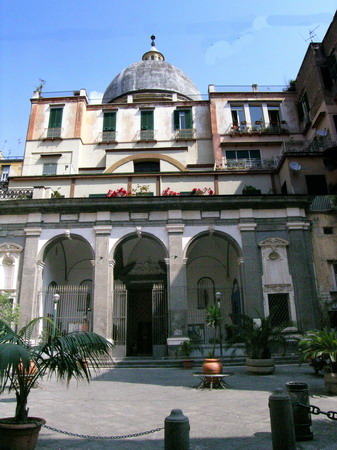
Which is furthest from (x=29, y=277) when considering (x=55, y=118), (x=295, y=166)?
(x=295, y=166)

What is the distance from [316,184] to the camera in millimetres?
21062

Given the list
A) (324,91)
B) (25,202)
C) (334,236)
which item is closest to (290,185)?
(334,236)

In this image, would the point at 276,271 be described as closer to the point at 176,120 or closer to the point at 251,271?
the point at 251,271

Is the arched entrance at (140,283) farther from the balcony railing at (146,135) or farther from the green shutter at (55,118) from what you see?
the green shutter at (55,118)

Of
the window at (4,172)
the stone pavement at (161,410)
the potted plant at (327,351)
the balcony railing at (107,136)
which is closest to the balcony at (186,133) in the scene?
the balcony railing at (107,136)

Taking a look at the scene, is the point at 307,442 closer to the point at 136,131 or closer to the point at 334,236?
the point at 334,236

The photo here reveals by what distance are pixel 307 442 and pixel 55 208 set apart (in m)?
16.9

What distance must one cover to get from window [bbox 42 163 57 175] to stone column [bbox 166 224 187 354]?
395 inches

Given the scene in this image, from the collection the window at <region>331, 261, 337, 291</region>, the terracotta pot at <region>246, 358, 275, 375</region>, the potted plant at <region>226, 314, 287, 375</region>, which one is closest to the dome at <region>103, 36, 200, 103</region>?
the window at <region>331, 261, 337, 291</region>

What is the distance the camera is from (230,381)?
1127cm

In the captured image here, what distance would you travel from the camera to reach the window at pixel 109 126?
86.8 feet

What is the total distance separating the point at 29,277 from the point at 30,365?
15.2 meters

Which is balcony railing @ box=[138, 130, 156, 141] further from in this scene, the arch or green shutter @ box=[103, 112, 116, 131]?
green shutter @ box=[103, 112, 116, 131]

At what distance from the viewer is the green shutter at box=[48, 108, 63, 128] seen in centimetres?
2653
